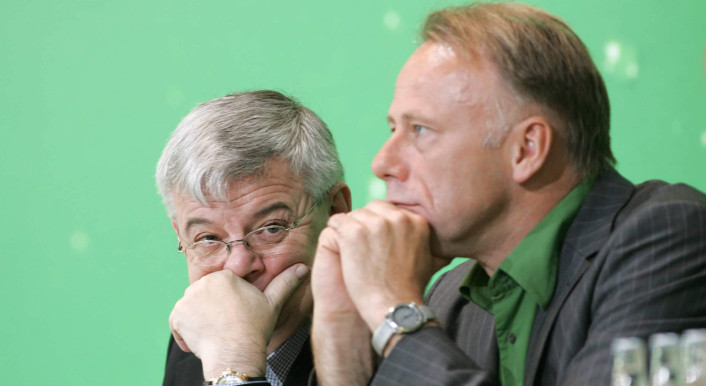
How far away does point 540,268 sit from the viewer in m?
1.53

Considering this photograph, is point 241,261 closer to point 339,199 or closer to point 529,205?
point 339,199

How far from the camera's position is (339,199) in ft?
7.18

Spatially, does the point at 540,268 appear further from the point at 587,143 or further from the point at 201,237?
the point at 201,237

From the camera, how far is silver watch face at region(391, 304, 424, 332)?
1.46m

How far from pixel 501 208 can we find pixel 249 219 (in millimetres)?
617

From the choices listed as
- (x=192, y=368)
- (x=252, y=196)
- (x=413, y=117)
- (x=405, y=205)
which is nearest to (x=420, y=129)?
(x=413, y=117)

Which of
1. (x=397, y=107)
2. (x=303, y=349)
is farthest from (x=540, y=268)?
(x=303, y=349)

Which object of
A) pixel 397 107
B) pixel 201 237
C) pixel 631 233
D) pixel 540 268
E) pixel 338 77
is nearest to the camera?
pixel 631 233

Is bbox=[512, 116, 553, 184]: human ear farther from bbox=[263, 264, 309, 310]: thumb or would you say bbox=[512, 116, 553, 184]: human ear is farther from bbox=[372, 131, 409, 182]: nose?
bbox=[263, 264, 309, 310]: thumb

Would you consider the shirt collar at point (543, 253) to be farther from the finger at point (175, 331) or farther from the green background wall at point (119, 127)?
the green background wall at point (119, 127)

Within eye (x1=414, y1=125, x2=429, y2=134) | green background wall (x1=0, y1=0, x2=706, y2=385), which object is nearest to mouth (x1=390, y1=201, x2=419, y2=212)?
eye (x1=414, y1=125, x2=429, y2=134)

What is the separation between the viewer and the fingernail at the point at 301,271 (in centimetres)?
203

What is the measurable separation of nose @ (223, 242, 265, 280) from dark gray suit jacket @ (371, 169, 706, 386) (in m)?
0.63

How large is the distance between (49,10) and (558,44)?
2120mm
